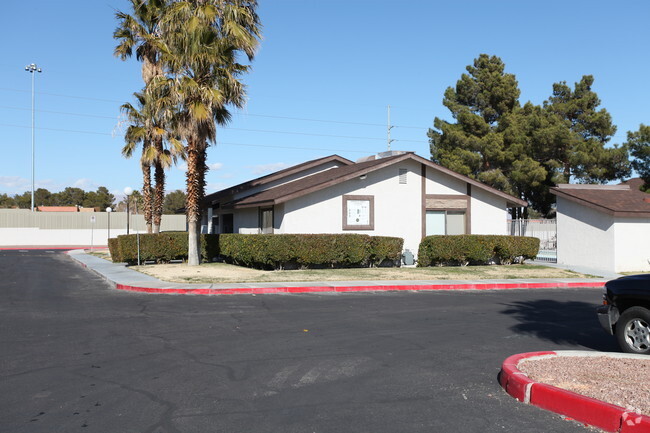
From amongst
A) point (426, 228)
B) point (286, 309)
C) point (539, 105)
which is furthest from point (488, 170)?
point (286, 309)

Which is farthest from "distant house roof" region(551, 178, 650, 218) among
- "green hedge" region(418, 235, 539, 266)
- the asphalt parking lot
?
the asphalt parking lot

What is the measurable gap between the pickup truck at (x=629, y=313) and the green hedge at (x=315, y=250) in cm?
1373

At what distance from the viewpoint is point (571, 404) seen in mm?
5617

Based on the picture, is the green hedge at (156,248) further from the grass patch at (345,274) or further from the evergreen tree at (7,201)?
the evergreen tree at (7,201)

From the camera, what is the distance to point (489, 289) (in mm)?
17906

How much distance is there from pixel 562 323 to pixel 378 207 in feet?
45.6

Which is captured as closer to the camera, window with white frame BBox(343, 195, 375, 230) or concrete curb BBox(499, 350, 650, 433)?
concrete curb BBox(499, 350, 650, 433)

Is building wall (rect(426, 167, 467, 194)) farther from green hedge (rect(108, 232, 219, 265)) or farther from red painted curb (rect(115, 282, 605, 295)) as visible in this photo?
green hedge (rect(108, 232, 219, 265))

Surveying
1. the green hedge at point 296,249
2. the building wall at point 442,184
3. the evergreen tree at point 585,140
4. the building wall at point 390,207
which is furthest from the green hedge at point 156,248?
the evergreen tree at point 585,140

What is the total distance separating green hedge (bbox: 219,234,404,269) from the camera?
21453 mm

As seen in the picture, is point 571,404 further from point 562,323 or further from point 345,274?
point 345,274

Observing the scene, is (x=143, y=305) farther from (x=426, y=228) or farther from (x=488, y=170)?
(x=488, y=170)

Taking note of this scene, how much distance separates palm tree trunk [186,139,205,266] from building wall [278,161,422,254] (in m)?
3.71

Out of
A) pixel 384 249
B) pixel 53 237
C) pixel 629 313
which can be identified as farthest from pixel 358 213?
pixel 53 237
